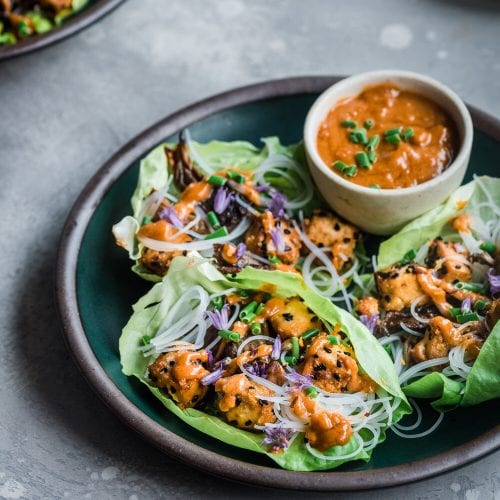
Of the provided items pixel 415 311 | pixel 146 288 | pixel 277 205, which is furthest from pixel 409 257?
pixel 146 288

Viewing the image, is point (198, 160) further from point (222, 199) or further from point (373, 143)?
point (373, 143)

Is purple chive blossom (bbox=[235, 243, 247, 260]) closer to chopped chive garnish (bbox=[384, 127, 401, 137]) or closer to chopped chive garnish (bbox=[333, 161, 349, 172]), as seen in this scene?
chopped chive garnish (bbox=[333, 161, 349, 172])

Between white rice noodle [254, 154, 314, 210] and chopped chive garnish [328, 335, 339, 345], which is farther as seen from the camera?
white rice noodle [254, 154, 314, 210]

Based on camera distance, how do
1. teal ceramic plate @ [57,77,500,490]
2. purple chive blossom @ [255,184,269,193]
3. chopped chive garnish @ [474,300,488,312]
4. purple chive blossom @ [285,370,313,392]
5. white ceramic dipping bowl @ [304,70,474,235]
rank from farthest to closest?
purple chive blossom @ [255,184,269,193] → white ceramic dipping bowl @ [304,70,474,235] → chopped chive garnish @ [474,300,488,312] → purple chive blossom @ [285,370,313,392] → teal ceramic plate @ [57,77,500,490]

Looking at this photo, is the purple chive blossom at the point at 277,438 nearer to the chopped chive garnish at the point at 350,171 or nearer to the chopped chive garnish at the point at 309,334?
the chopped chive garnish at the point at 309,334

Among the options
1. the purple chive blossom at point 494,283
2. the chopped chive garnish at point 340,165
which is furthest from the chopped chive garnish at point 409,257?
the chopped chive garnish at point 340,165

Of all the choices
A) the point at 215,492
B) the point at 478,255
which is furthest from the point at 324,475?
the point at 478,255

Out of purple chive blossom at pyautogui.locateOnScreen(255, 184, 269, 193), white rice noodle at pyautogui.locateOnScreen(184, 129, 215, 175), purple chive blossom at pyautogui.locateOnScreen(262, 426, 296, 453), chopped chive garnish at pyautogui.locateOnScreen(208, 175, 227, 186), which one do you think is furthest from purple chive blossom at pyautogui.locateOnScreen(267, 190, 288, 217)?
purple chive blossom at pyautogui.locateOnScreen(262, 426, 296, 453)
